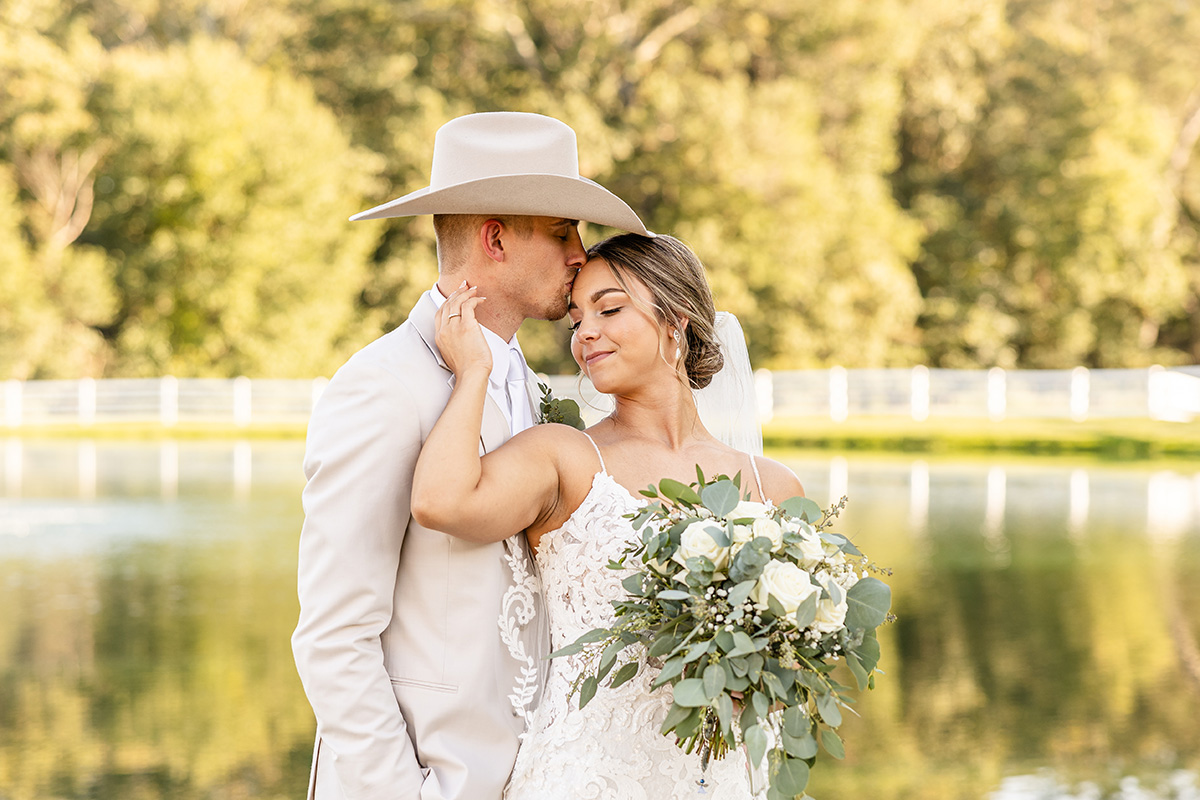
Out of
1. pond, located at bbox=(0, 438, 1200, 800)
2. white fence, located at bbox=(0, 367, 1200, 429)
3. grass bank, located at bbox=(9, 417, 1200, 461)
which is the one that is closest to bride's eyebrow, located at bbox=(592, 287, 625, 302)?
pond, located at bbox=(0, 438, 1200, 800)

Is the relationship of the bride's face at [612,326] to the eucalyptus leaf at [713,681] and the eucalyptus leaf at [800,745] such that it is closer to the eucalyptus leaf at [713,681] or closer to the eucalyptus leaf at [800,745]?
the eucalyptus leaf at [713,681]

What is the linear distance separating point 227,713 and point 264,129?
24.4 meters

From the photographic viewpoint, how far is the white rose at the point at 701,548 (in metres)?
2.30

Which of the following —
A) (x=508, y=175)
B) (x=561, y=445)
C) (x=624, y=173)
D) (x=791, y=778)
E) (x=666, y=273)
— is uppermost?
(x=624, y=173)

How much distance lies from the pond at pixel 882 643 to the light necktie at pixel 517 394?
352 cm

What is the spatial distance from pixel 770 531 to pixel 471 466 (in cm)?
55

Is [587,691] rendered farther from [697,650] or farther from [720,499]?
[720,499]

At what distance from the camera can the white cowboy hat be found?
2467mm

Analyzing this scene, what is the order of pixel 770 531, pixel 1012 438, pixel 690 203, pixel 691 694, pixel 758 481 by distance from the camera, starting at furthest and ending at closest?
pixel 690 203, pixel 1012 438, pixel 758 481, pixel 770 531, pixel 691 694

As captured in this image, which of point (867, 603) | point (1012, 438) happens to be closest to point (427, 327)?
point (867, 603)

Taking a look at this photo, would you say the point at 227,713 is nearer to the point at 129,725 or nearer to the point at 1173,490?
the point at 129,725

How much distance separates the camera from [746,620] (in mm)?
2311

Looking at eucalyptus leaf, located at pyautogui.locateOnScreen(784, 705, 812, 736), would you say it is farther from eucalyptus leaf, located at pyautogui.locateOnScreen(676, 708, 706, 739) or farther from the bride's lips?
the bride's lips

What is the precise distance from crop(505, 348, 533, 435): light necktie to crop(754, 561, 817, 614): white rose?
0.62 meters
